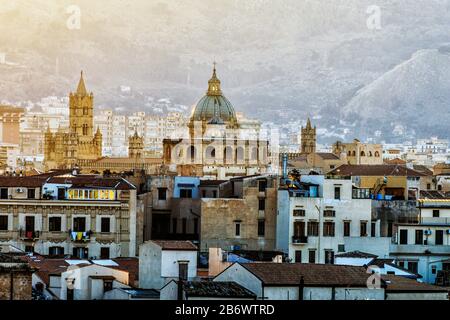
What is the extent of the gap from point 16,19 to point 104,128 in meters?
56.3

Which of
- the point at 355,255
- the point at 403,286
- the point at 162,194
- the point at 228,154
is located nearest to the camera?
the point at 403,286

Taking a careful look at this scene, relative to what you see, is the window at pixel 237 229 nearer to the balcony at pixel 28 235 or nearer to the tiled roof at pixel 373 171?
the balcony at pixel 28 235

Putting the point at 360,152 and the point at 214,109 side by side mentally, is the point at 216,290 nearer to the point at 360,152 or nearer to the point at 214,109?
the point at 214,109

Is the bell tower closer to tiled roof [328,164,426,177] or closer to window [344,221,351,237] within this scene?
tiled roof [328,164,426,177]

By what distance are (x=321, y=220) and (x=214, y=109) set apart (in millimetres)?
55726

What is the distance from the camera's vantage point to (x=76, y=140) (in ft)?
345

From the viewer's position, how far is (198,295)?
1703cm

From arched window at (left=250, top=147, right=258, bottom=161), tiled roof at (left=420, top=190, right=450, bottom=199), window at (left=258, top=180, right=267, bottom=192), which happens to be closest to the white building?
window at (left=258, top=180, right=267, bottom=192)

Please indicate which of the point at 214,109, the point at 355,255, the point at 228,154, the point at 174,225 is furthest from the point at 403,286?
the point at 214,109

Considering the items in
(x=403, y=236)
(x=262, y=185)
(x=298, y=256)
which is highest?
(x=262, y=185)

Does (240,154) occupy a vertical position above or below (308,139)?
below

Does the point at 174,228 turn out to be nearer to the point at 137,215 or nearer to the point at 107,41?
the point at 137,215

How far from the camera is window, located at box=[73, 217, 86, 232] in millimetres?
28469
